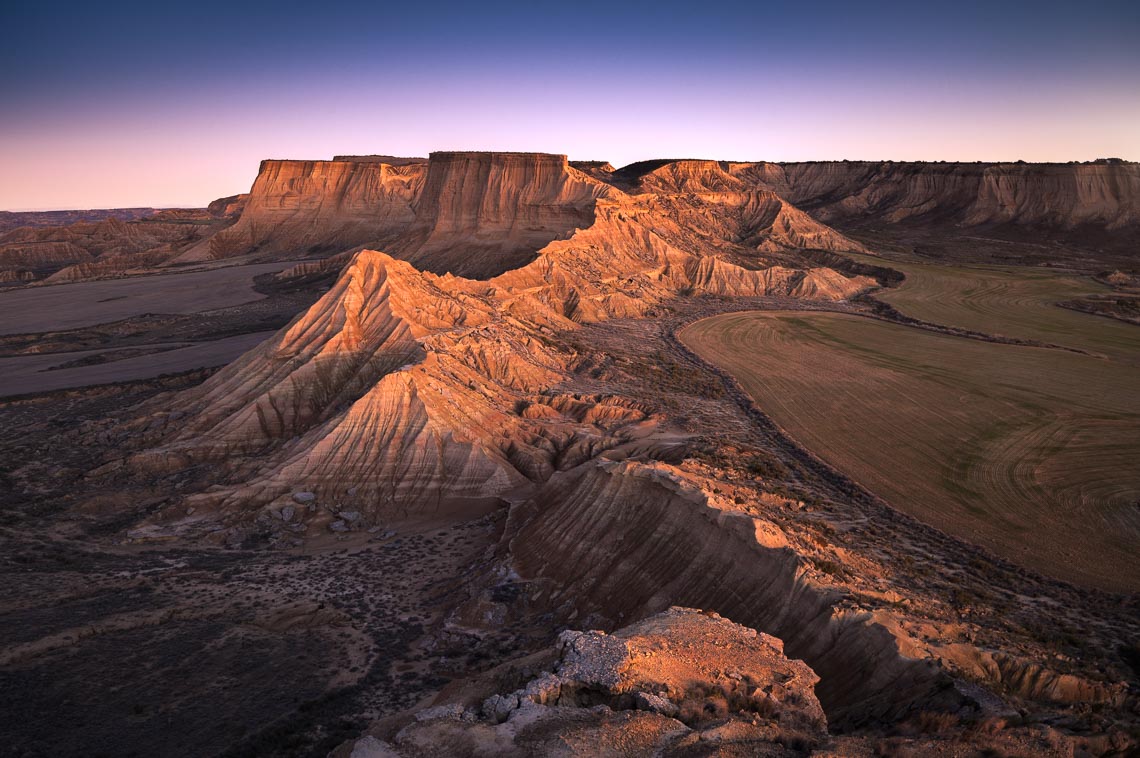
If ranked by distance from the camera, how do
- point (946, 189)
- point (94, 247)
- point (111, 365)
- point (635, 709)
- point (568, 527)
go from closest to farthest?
point (635, 709) < point (568, 527) < point (111, 365) < point (94, 247) < point (946, 189)

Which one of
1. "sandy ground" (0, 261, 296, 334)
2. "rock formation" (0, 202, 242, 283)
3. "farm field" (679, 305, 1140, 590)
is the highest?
"rock formation" (0, 202, 242, 283)

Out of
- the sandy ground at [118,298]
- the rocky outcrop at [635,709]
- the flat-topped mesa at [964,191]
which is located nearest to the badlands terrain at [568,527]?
the rocky outcrop at [635,709]

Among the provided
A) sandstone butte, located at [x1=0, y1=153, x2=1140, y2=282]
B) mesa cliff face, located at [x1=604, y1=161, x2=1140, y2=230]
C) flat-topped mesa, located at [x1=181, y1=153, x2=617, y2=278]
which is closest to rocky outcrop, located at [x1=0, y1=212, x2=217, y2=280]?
sandstone butte, located at [x1=0, y1=153, x2=1140, y2=282]

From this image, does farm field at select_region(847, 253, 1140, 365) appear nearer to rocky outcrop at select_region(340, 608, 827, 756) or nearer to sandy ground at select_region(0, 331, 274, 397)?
rocky outcrop at select_region(340, 608, 827, 756)

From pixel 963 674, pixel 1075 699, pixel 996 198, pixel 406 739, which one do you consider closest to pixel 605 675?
pixel 406 739

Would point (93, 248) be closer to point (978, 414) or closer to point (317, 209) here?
point (317, 209)

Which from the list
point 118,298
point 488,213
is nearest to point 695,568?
point 488,213
